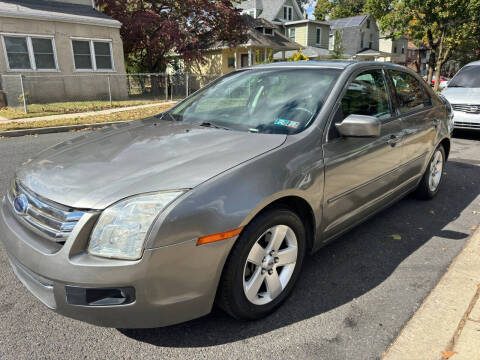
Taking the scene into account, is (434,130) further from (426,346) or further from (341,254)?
(426,346)

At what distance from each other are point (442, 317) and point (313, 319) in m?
0.83

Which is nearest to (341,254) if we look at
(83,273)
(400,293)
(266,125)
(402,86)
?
(400,293)

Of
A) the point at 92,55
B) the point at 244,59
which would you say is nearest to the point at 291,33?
the point at 244,59

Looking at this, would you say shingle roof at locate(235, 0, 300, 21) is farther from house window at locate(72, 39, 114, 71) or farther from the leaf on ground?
the leaf on ground

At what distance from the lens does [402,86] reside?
381 centimetres

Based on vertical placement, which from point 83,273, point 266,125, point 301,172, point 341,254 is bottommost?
point 341,254

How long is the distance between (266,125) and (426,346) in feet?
5.68

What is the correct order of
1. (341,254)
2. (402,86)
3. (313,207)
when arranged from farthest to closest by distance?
(402,86), (341,254), (313,207)

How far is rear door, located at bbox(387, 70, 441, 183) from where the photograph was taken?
3639 millimetres

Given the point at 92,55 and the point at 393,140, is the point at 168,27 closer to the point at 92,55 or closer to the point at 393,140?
the point at 92,55

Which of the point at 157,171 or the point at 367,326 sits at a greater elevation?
the point at 157,171

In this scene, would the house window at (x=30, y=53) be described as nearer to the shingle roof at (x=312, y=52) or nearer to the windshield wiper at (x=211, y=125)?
the windshield wiper at (x=211, y=125)

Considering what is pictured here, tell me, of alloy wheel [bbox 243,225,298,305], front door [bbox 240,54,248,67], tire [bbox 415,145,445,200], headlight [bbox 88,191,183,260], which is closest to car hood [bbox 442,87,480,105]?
tire [bbox 415,145,445,200]

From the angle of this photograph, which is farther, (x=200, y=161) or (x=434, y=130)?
(x=434, y=130)
